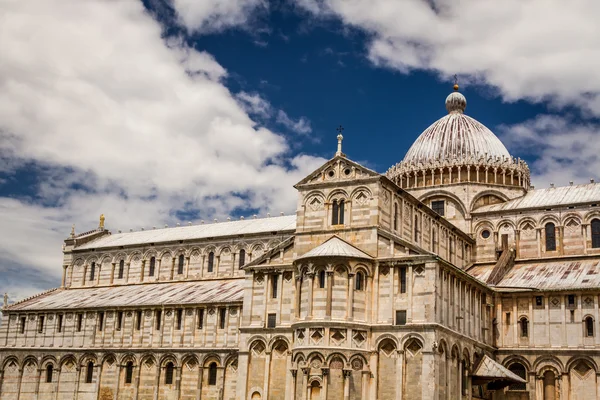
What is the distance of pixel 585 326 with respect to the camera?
49.6m

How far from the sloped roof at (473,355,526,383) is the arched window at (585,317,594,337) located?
17.7 feet

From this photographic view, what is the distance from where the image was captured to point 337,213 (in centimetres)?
4819

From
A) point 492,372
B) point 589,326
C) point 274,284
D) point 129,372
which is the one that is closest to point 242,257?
point 129,372

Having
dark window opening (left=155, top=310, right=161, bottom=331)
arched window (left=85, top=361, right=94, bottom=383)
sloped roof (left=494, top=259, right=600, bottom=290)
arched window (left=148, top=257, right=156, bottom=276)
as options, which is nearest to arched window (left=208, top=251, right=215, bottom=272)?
arched window (left=148, top=257, right=156, bottom=276)

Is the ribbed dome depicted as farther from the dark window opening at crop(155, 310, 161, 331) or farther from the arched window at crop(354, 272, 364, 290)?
the dark window opening at crop(155, 310, 161, 331)

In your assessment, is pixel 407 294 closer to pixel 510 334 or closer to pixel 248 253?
pixel 510 334

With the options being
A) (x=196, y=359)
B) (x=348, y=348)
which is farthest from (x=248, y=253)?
(x=348, y=348)

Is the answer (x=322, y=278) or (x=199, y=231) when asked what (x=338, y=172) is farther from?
(x=199, y=231)

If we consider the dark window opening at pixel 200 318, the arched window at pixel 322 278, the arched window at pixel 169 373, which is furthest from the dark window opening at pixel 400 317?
the arched window at pixel 169 373

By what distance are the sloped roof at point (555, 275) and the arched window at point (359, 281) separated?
43.5 ft

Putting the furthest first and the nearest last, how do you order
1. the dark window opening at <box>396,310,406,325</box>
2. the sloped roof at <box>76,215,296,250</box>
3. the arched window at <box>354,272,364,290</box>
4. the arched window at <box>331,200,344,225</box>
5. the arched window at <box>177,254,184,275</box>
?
the arched window at <box>177,254,184,275</box>
the sloped roof at <box>76,215,296,250</box>
the arched window at <box>331,200,344,225</box>
the arched window at <box>354,272,364,290</box>
the dark window opening at <box>396,310,406,325</box>

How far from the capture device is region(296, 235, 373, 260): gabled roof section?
44938mm

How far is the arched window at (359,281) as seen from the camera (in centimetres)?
4519

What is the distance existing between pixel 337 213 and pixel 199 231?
2899 cm
